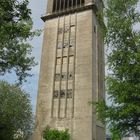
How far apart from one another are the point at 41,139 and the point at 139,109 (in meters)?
30.4

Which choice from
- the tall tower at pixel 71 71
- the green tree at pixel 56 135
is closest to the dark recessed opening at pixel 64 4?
the tall tower at pixel 71 71

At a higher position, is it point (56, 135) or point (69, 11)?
point (69, 11)

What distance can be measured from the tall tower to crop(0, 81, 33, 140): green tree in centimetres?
794

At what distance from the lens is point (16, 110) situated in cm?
3347

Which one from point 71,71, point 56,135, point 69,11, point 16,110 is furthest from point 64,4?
point 16,110

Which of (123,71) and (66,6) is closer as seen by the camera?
(123,71)

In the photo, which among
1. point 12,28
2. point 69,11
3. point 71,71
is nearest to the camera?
point 12,28

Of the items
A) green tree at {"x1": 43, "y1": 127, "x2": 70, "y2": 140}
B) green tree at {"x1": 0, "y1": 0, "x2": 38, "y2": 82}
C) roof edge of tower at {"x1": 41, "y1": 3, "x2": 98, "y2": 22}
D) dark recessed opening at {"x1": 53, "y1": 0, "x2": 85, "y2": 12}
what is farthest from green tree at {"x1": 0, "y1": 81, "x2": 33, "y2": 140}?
dark recessed opening at {"x1": 53, "y1": 0, "x2": 85, "y2": 12}

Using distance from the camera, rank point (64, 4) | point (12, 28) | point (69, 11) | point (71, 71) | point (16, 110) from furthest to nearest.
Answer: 1. point (64, 4)
2. point (69, 11)
3. point (71, 71)
4. point (16, 110)
5. point (12, 28)

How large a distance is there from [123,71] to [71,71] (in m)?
29.9

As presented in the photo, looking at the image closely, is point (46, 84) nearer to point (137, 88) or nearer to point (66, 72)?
point (66, 72)

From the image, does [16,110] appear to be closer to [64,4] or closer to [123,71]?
[123,71]

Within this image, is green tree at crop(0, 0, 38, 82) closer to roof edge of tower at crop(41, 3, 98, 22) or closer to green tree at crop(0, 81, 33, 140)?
green tree at crop(0, 81, 33, 140)

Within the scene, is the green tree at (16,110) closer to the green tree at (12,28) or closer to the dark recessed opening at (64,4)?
the green tree at (12,28)
